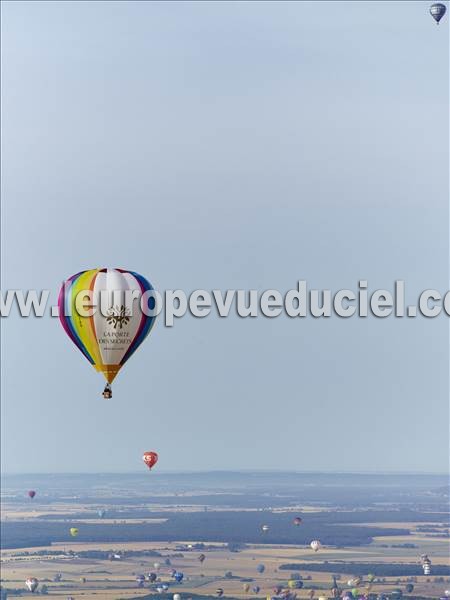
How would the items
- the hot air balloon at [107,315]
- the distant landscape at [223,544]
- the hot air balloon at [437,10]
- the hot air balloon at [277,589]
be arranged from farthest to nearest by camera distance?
the distant landscape at [223,544] → the hot air balloon at [277,589] → the hot air balloon at [437,10] → the hot air balloon at [107,315]

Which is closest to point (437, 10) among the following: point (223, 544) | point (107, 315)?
point (107, 315)

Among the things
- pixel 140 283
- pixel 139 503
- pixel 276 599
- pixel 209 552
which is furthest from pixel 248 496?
pixel 140 283

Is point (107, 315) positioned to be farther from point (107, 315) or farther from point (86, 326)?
point (86, 326)

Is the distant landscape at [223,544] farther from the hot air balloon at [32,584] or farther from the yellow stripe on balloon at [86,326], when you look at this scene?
the yellow stripe on balloon at [86,326]

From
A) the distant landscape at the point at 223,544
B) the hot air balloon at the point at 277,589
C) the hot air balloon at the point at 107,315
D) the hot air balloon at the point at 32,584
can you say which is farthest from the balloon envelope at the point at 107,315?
the hot air balloon at the point at 32,584

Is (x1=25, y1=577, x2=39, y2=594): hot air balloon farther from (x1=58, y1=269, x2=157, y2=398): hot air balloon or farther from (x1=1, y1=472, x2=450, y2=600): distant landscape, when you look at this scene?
(x1=58, y1=269, x2=157, y2=398): hot air balloon

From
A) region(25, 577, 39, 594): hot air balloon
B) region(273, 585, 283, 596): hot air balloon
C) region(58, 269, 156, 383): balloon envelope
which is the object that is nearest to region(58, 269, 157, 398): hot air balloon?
region(58, 269, 156, 383): balloon envelope

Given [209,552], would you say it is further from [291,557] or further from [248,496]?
[248,496]
